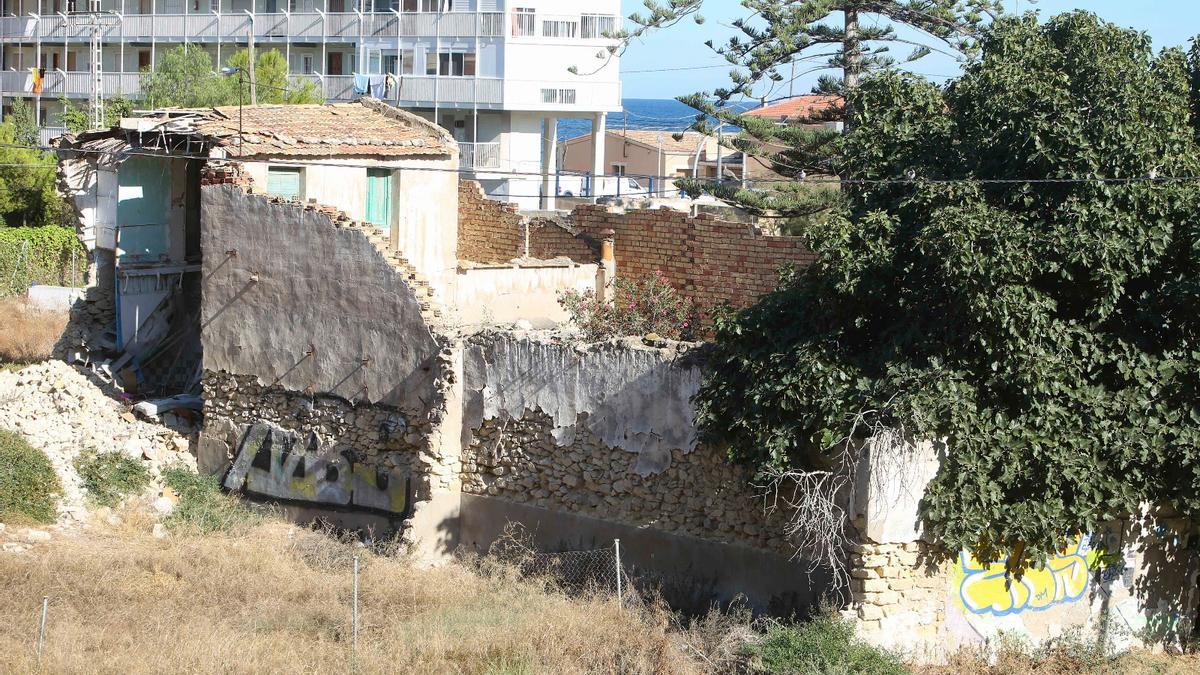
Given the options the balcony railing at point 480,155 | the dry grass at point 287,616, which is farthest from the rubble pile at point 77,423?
the balcony railing at point 480,155

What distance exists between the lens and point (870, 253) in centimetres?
1225

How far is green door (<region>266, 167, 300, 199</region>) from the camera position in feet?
60.0

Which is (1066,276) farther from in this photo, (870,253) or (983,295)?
(870,253)

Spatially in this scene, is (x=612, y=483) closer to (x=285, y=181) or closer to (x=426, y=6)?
(x=285, y=181)

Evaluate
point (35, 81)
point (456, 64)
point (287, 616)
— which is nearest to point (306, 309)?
point (287, 616)

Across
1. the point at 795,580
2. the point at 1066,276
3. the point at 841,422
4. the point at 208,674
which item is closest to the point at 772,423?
the point at 841,422

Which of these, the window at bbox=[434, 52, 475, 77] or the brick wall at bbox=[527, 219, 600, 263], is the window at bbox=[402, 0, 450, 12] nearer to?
the window at bbox=[434, 52, 475, 77]

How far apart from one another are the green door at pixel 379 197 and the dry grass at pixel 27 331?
673 centimetres

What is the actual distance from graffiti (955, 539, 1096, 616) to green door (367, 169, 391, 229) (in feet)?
34.6

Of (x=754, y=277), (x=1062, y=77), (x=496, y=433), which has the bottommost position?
(x=496, y=433)

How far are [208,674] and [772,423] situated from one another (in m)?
5.23

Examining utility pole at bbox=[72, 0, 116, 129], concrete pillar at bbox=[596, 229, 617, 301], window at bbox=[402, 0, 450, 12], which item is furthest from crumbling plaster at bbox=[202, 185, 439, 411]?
window at bbox=[402, 0, 450, 12]

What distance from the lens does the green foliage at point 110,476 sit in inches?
659

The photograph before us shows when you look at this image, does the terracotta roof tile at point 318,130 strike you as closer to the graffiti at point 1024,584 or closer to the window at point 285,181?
the window at point 285,181
